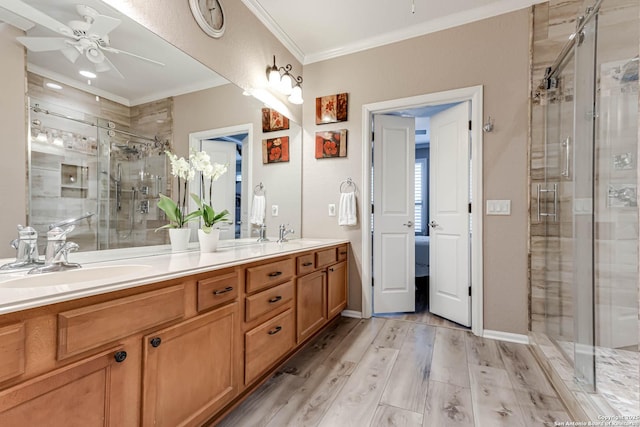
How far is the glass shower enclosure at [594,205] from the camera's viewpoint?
1.78 metres

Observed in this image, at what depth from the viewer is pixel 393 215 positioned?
9.94 ft

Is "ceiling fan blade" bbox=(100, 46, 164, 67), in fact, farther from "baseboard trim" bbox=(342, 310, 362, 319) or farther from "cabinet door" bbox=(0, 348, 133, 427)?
"baseboard trim" bbox=(342, 310, 362, 319)

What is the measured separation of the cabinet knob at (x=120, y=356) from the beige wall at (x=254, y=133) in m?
1.22

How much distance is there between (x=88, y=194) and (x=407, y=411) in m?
1.89

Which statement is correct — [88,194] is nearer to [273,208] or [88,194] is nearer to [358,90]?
[273,208]

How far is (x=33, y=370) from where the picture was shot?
74 centimetres

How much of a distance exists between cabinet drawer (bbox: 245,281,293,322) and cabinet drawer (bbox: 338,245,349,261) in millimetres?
884

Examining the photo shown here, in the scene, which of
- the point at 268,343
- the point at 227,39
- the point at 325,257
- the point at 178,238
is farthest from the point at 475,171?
the point at 178,238

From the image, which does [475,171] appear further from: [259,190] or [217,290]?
[217,290]

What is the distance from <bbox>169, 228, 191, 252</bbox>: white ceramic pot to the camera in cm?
173

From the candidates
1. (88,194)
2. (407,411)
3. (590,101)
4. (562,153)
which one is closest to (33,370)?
(88,194)

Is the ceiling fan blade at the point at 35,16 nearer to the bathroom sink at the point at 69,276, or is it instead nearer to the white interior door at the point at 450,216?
the bathroom sink at the point at 69,276

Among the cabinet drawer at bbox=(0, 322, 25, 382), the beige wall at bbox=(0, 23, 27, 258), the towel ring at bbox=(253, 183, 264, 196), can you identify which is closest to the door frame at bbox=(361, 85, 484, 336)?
the towel ring at bbox=(253, 183, 264, 196)

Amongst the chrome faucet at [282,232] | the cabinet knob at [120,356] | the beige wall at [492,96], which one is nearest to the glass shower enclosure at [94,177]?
the cabinet knob at [120,356]
